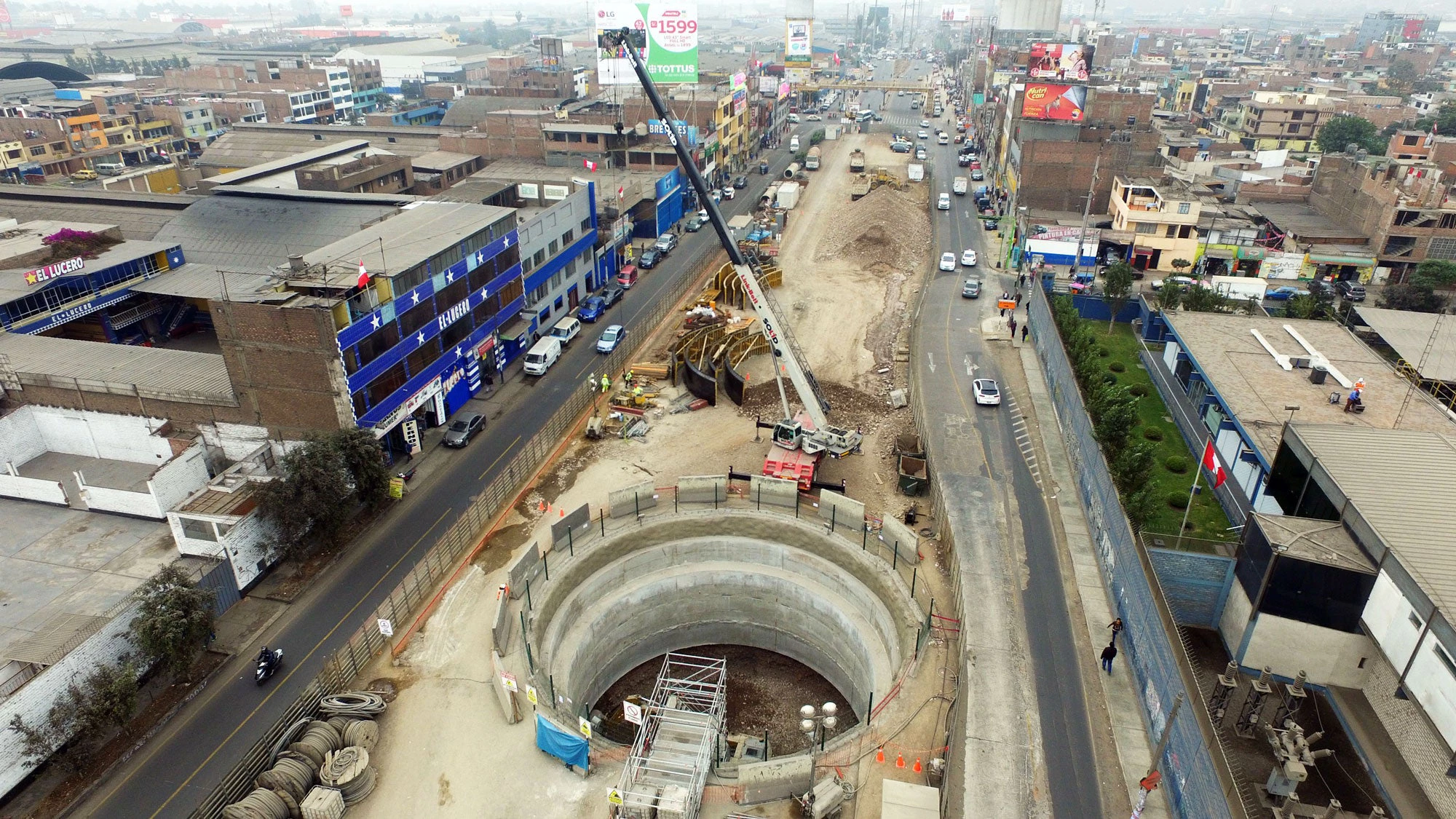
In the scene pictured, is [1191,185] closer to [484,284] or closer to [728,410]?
[728,410]

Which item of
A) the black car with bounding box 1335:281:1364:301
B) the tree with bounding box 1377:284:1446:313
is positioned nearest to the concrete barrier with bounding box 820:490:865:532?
the tree with bounding box 1377:284:1446:313

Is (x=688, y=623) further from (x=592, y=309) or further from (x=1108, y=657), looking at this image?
(x=592, y=309)

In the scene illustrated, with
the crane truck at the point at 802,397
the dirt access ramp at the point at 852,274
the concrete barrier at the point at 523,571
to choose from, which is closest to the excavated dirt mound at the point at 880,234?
the dirt access ramp at the point at 852,274

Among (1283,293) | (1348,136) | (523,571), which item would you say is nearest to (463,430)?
(523,571)

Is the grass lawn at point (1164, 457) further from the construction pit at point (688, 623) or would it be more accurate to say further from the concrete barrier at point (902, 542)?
the construction pit at point (688, 623)

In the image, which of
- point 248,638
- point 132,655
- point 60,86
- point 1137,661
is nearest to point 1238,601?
point 1137,661
